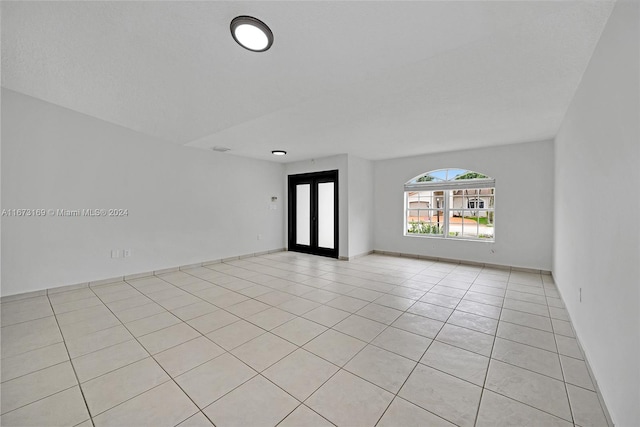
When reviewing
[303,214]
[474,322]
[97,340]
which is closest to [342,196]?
[303,214]

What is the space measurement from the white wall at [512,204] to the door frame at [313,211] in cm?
193

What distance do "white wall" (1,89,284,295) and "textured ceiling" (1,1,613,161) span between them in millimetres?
423

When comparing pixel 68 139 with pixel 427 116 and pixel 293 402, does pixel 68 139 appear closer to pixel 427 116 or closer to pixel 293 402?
pixel 293 402

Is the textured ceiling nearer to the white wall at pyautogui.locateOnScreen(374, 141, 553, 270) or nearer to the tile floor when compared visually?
the white wall at pyautogui.locateOnScreen(374, 141, 553, 270)

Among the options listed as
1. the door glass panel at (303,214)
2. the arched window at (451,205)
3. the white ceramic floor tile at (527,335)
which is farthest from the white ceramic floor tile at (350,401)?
the door glass panel at (303,214)

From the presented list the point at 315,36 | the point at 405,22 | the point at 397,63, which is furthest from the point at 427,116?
the point at 315,36

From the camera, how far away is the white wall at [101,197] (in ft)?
11.3

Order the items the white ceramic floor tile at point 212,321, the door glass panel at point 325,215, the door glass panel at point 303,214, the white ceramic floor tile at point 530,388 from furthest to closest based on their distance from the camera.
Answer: the door glass panel at point 303,214
the door glass panel at point 325,215
the white ceramic floor tile at point 212,321
the white ceramic floor tile at point 530,388

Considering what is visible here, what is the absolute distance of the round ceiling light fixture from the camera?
1799mm

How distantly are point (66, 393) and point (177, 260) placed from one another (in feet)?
11.6

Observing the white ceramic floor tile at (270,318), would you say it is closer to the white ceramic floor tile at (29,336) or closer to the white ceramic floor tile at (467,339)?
the white ceramic floor tile at (467,339)

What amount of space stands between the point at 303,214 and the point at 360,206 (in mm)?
1658

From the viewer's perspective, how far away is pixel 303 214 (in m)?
7.14

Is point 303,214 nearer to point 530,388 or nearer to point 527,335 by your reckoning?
point 527,335
